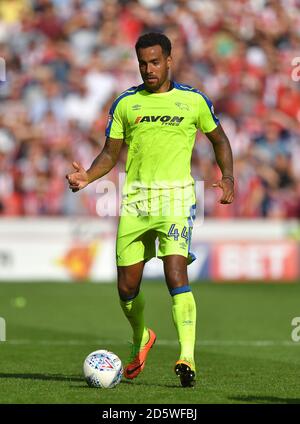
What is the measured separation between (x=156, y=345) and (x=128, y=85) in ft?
36.6

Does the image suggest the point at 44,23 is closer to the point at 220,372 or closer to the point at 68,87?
the point at 68,87

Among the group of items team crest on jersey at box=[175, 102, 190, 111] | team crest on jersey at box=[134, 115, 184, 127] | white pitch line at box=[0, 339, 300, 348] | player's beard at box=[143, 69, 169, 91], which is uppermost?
player's beard at box=[143, 69, 169, 91]

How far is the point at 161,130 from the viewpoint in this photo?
793 cm

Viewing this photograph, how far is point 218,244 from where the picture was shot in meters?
20.1

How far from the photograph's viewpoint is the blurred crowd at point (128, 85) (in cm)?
2003

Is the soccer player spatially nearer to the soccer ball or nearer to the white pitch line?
the soccer ball

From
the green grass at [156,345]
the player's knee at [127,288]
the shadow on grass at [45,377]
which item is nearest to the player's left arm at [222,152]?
the player's knee at [127,288]

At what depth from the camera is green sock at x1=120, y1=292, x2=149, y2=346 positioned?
8.18 m

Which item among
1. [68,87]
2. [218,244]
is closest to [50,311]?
[218,244]

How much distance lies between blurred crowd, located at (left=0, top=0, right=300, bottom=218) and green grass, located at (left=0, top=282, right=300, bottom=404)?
196cm

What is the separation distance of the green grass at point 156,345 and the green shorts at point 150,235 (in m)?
0.98

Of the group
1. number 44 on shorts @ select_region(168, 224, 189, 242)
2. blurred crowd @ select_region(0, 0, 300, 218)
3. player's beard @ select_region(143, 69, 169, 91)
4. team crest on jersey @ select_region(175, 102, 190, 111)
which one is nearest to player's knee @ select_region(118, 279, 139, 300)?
number 44 on shorts @ select_region(168, 224, 189, 242)

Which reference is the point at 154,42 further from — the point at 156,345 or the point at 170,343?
the point at 170,343
